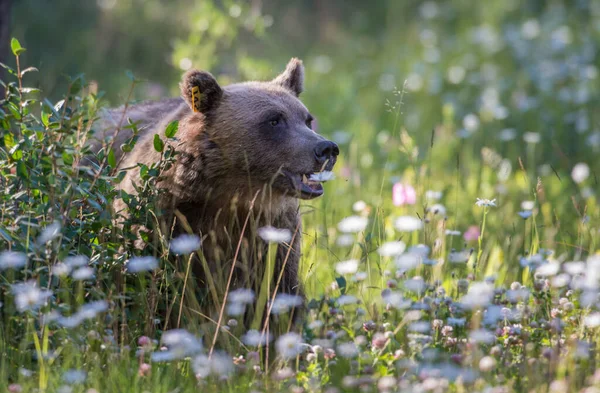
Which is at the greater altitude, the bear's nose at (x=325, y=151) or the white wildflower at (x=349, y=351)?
the bear's nose at (x=325, y=151)

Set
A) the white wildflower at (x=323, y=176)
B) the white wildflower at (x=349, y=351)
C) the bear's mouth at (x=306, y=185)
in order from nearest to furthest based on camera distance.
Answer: the white wildflower at (x=349, y=351)
the white wildflower at (x=323, y=176)
the bear's mouth at (x=306, y=185)

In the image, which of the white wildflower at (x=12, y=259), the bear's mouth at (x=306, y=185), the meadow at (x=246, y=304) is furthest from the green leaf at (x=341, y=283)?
the white wildflower at (x=12, y=259)

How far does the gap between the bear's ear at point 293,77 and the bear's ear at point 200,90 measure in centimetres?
60

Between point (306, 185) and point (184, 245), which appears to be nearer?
point (184, 245)

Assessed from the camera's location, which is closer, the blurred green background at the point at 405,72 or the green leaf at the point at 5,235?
the green leaf at the point at 5,235

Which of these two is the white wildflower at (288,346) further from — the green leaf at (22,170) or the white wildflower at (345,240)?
the green leaf at (22,170)

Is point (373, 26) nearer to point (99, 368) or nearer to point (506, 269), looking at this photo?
point (506, 269)

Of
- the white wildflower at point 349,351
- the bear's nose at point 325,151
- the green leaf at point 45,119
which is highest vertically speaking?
the bear's nose at point 325,151

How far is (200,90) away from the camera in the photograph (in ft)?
15.3

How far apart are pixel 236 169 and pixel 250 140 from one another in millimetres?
188

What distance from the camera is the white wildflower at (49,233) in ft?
11.2

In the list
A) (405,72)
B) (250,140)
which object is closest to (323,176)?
(250,140)

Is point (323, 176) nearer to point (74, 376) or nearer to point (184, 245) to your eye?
point (184, 245)

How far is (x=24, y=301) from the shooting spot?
3.09m
